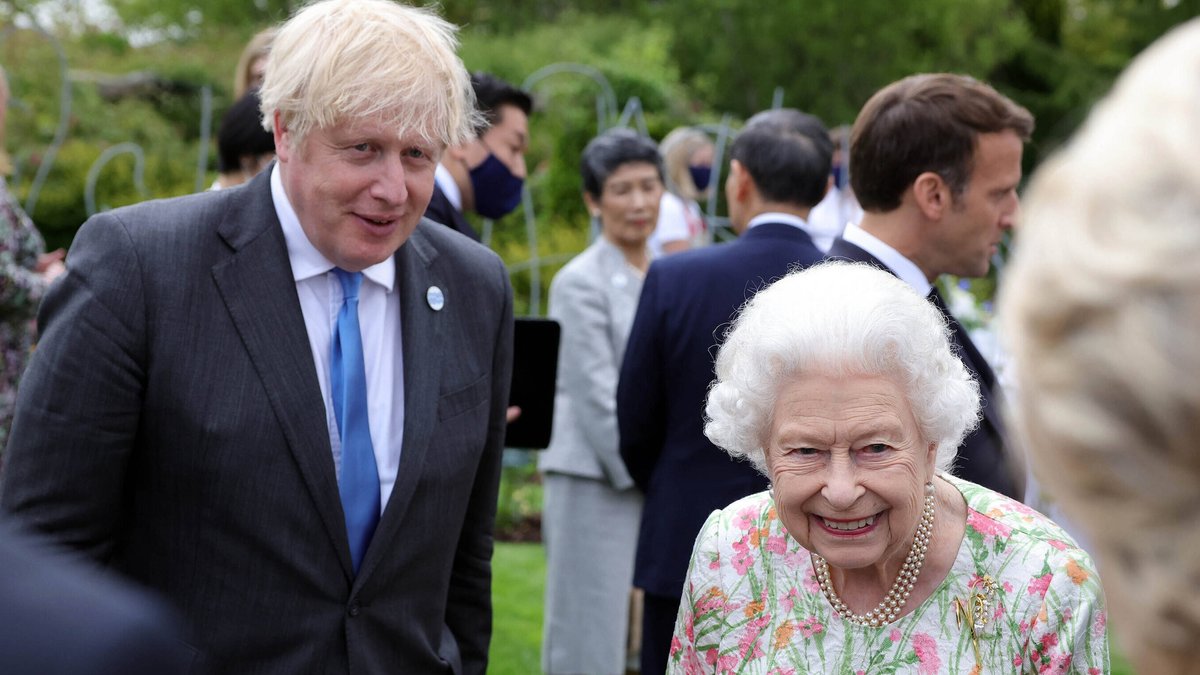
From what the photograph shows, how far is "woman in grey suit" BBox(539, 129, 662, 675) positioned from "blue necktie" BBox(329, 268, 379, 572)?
2.80 metres

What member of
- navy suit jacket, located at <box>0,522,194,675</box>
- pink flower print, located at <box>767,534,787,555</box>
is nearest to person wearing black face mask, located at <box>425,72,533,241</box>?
pink flower print, located at <box>767,534,787,555</box>

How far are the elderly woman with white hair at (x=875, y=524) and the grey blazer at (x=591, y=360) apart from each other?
2811mm

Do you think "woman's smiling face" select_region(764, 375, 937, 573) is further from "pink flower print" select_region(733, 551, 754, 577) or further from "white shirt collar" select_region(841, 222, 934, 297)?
"white shirt collar" select_region(841, 222, 934, 297)

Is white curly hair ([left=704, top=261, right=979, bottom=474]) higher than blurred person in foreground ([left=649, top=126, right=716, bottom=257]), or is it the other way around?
white curly hair ([left=704, top=261, right=979, bottom=474])

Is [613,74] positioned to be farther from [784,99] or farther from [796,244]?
[796,244]

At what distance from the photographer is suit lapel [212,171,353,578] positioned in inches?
109

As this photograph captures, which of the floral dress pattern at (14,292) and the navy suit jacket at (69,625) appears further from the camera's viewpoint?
the floral dress pattern at (14,292)

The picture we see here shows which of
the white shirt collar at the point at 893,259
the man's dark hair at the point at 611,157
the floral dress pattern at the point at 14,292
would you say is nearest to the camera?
the white shirt collar at the point at 893,259

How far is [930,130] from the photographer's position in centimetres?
382

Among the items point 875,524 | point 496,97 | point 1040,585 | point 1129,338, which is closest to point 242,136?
point 496,97

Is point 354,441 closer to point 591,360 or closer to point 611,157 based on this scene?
point 591,360

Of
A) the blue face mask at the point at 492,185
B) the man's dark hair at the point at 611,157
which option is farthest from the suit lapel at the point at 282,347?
the man's dark hair at the point at 611,157

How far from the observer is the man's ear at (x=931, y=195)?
3811 millimetres

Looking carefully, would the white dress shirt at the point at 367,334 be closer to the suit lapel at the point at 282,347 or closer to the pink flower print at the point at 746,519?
the suit lapel at the point at 282,347
